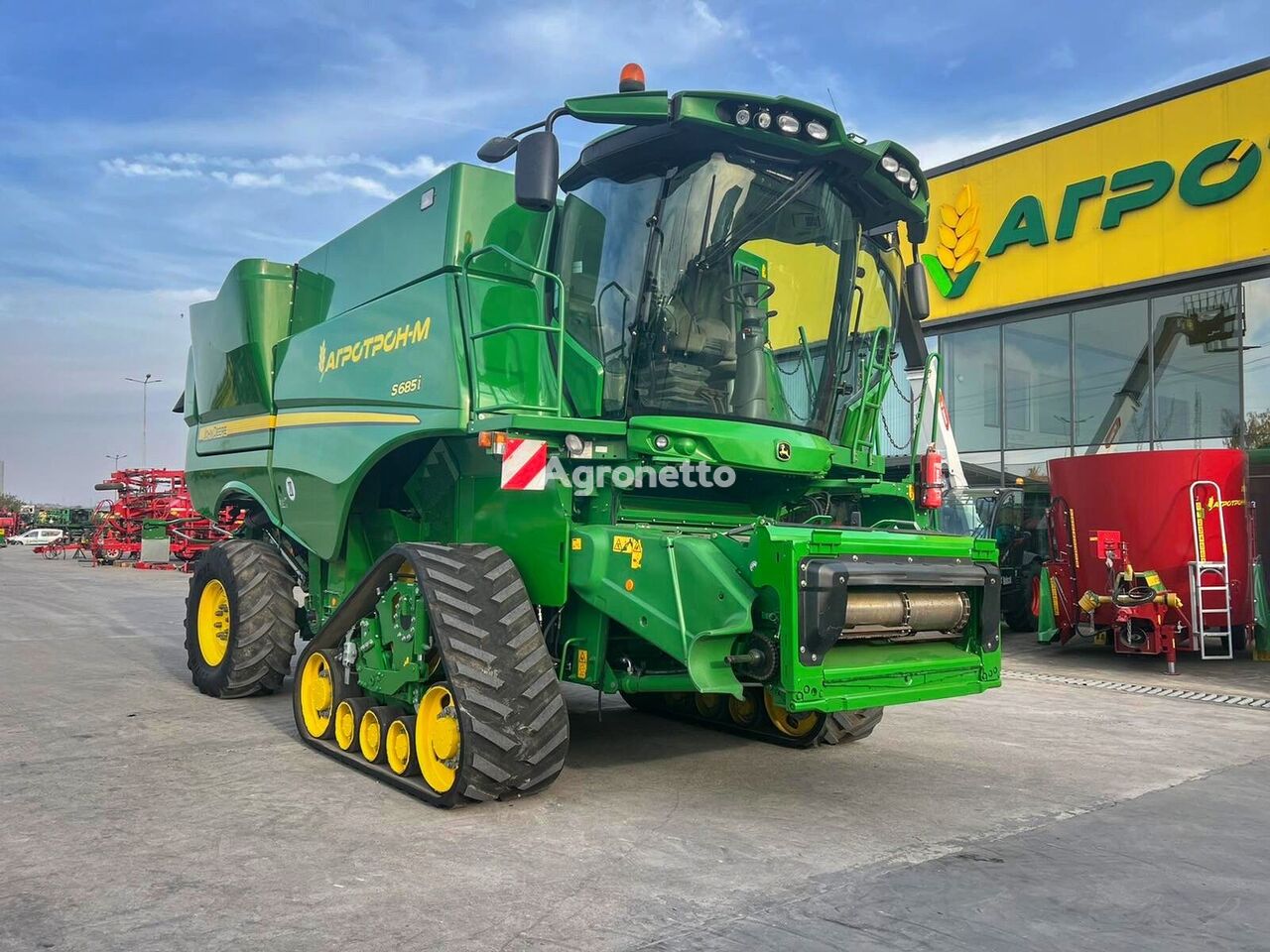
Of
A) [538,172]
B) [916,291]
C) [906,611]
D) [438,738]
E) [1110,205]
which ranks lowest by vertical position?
[438,738]

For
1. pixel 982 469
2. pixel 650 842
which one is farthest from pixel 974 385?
pixel 650 842

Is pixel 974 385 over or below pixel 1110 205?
below

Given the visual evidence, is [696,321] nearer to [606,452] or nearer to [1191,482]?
[606,452]

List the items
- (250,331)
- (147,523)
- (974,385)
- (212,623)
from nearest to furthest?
(250,331)
(212,623)
(974,385)
(147,523)

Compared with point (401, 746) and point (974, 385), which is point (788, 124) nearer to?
point (401, 746)

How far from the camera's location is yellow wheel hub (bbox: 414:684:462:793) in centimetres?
480

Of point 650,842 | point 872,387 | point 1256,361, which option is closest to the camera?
point 650,842

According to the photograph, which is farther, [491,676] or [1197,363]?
[1197,363]

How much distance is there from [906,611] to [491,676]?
1950 mm

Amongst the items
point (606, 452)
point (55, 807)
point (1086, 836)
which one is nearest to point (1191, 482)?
point (1086, 836)

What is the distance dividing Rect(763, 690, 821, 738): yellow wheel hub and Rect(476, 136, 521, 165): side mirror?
346cm

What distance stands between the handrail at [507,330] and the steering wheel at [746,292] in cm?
86

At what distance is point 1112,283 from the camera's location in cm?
1560

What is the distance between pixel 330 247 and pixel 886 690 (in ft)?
16.6
